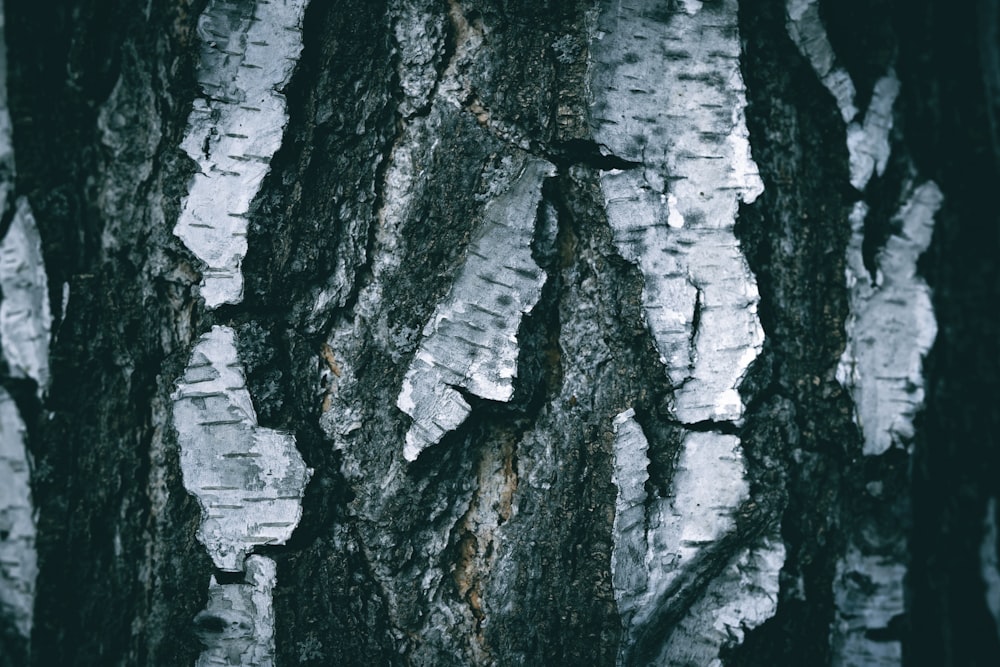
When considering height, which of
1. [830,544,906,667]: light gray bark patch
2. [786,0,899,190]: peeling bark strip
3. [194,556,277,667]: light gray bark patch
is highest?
[786,0,899,190]: peeling bark strip

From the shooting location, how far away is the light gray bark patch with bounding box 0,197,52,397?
2.66 feet

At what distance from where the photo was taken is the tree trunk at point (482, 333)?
2.19ft

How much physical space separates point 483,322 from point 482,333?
1 centimetres

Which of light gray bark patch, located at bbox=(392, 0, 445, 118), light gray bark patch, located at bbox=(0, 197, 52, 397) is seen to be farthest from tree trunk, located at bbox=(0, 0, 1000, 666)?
light gray bark patch, located at bbox=(0, 197, 52, 397)

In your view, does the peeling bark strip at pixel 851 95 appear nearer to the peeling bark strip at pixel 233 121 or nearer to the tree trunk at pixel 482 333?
the tree trunk at pixel 482 333

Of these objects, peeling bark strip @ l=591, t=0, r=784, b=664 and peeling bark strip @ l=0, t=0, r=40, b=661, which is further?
peeling bark strip @ l=0, t=0, r=40, b=661

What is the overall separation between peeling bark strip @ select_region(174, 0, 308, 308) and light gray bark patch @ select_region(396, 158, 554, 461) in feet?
0.79

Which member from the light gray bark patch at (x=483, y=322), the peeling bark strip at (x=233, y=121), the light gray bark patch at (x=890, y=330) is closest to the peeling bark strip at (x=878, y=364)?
the light gray bark patch at (x=890, y=330)

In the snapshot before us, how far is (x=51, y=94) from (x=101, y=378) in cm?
39

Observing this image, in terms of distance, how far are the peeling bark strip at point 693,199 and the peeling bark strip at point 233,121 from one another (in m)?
0.40

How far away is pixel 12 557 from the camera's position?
2.76 feet

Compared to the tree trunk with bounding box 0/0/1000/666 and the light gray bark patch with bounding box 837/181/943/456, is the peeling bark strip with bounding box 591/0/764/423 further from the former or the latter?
the light gray bark patch with bounding box 837/181/943/456

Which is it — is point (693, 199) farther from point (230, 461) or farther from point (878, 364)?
point (230, 461)

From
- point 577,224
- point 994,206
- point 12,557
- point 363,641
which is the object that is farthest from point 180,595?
point 994,206
